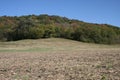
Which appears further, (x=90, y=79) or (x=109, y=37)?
(x=109, y=37)

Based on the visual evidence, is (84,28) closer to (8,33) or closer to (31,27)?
(31,27)

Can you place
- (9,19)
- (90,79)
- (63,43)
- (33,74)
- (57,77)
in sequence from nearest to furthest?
(90,79), (57,77), (33,74), (63,43), (9,19)

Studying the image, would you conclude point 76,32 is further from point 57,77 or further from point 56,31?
point 57,77

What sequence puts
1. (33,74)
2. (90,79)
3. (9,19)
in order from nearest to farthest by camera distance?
(90,79) → (33,74) → (9,19)

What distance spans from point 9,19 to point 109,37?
121 feet

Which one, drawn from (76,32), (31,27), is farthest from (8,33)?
(76,32)

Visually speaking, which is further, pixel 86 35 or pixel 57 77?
pixel 86 35

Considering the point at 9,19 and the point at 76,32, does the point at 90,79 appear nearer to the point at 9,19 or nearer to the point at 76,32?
the point at 76,32

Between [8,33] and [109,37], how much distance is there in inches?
806

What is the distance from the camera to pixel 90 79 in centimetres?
961

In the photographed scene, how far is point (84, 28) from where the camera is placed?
60.9 metres

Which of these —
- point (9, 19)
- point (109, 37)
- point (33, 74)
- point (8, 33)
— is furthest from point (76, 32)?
point (33, 74)

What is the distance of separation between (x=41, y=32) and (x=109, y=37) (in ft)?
43.6

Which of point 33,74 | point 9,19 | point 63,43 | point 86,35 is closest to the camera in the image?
point 33,74
